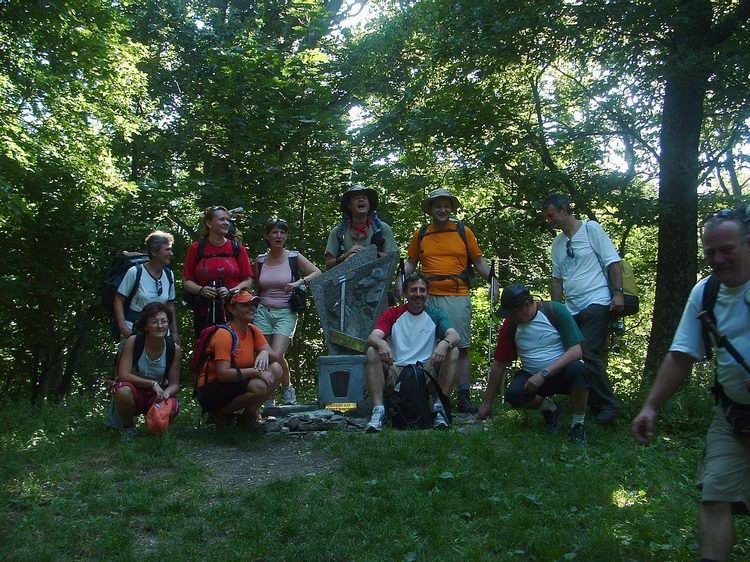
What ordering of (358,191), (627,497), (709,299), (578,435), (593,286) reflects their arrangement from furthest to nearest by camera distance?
(358,191)
(593,286)
(578,435)
(627,497)
(709,299)

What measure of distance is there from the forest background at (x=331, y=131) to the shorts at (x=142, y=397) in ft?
15.5

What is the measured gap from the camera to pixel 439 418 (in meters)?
6.71

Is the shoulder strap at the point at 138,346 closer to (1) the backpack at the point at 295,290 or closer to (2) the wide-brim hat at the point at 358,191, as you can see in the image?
(1) the backpack at the point at 295,290

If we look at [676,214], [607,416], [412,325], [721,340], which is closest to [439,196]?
[412,325]

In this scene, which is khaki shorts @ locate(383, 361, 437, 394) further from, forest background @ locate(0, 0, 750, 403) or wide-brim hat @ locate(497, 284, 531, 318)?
forest background @ locate(0, 0, 750, 403)

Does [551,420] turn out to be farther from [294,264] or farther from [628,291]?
A: [294,264]

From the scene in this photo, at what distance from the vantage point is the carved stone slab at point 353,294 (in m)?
8.27

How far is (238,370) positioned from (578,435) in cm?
293

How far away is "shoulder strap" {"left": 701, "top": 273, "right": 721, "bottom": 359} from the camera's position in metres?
3.43

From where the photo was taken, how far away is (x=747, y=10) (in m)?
8.23

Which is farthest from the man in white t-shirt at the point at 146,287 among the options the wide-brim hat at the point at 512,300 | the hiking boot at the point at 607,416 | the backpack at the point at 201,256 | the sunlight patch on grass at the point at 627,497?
the sunlight patch on grass at the point at 627,497

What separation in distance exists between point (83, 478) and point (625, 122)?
825 cm

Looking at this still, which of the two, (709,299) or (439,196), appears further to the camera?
(439,196)

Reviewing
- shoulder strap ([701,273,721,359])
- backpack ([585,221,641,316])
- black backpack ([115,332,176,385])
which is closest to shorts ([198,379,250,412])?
black backpack ([115,332,176,385])
